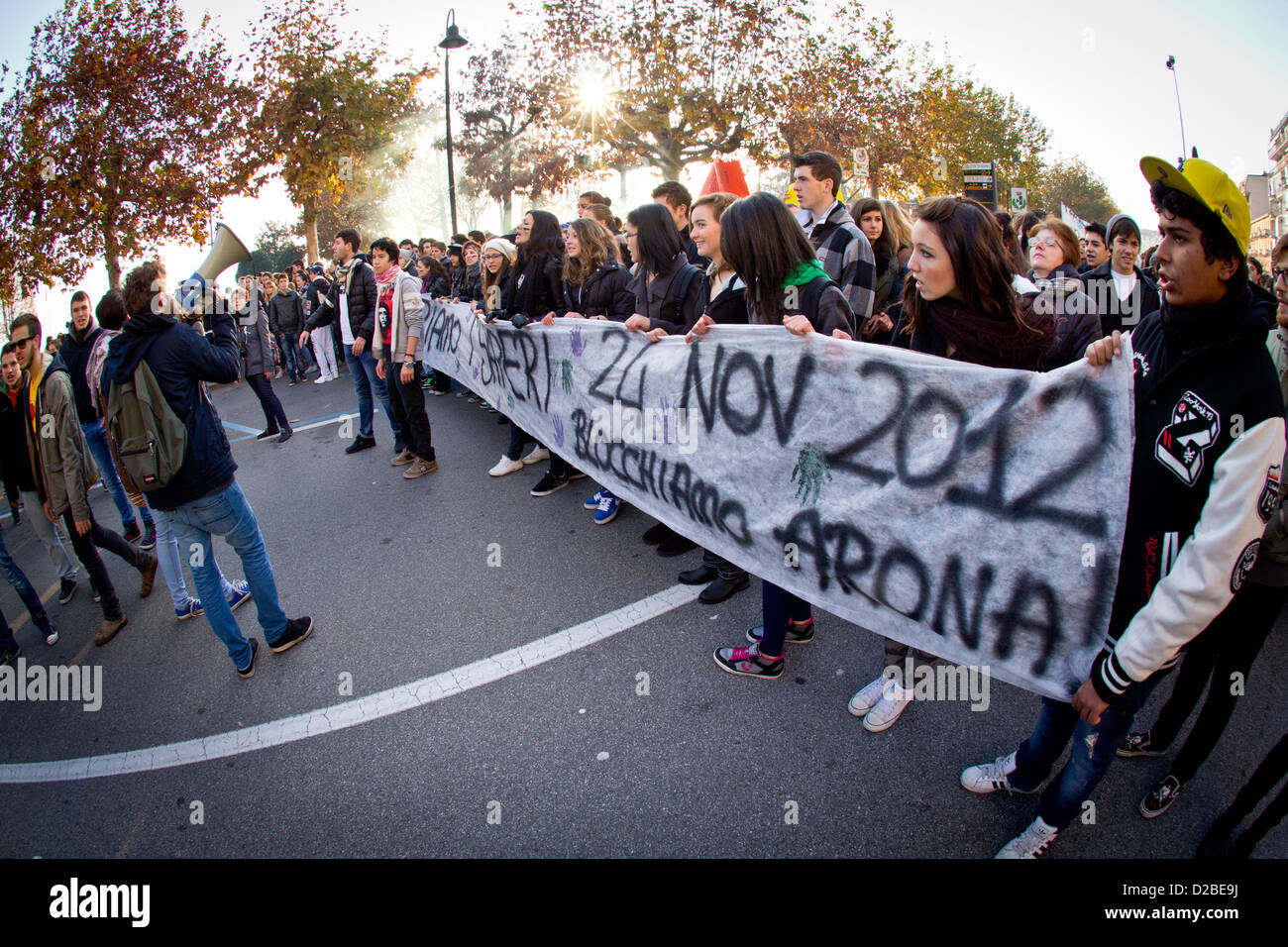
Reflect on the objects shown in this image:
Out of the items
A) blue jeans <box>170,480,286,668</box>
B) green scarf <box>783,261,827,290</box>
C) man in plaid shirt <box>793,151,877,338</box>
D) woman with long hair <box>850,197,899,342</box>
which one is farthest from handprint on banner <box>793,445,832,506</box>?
blue jeans <box>170,480,286,668</box>

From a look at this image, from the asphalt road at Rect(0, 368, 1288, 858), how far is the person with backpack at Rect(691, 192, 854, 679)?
16.6 inches

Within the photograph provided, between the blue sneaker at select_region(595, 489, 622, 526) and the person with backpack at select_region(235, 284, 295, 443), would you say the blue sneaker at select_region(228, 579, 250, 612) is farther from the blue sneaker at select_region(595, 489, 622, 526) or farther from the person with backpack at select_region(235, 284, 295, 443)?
the person with backpack at select_region(235, 284, 295, 443)

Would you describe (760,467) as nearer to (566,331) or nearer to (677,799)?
(677,799)

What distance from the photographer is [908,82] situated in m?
21.5

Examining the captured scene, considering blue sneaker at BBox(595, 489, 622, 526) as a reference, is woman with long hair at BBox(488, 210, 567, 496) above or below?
above

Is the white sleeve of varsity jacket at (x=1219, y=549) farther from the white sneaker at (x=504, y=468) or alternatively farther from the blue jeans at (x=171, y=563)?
the white sneaker at (x=504, y=468)

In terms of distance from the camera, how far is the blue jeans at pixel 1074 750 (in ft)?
6.25

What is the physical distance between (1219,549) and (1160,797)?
127 cm

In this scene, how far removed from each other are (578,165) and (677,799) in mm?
23954

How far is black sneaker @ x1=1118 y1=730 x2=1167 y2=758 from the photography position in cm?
253

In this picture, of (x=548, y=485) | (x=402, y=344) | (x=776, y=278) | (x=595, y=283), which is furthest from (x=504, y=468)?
(x=776, y=278)

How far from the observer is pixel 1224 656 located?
7.45 feet

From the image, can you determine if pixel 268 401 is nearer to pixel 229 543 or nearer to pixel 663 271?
pixel 229 543
